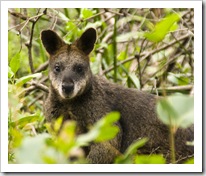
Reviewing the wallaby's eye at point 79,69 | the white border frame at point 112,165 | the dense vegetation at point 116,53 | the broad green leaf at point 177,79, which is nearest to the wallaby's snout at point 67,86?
the wallaby's eye at point 79,69

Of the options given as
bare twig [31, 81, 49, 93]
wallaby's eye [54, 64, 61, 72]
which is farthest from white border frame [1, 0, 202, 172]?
bare twig [31, 81, 49, 93]

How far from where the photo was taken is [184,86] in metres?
8.12

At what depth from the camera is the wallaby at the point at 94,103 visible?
6051 millimetres

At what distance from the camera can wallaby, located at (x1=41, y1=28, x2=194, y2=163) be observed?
605 centimetres

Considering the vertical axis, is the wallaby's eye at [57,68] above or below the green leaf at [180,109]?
above

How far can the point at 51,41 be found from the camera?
6.21m

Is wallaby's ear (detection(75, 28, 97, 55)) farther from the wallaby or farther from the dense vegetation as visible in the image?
the dense vegetation

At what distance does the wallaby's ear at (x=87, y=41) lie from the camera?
613 centimetres

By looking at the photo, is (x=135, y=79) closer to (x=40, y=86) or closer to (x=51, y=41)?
(x=40, y=86)

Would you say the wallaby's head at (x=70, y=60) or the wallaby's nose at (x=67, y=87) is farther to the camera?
the wallaby's head at (x=70, y=60)

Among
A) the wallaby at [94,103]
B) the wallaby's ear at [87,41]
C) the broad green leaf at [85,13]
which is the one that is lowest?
the wallaby at [94,103]

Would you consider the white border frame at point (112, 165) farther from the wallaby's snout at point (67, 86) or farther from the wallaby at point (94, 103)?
the wallaby's snout at point (67, 86)

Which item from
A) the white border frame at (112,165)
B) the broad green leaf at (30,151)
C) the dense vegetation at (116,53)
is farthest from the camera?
the dense vegetation at (116,53)

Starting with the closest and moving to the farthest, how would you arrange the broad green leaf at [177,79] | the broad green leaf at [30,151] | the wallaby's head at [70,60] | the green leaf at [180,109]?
the broad green leaf at [30,151] < the green leaf at [180,109] < the wallaby's head at [70,60] < the broad green leaf at [177,79]
